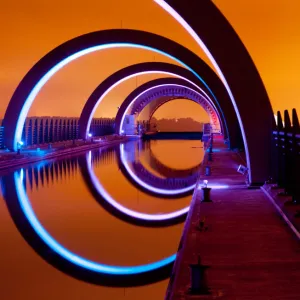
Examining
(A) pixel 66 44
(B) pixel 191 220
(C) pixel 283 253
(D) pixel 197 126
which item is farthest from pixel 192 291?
(D) pixel 197 126

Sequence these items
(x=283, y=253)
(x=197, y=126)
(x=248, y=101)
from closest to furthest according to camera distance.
Result: 1. (x=283, y=253)
2. (x=248, y=101)
3. (x=197, y=126)

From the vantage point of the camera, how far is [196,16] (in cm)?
872

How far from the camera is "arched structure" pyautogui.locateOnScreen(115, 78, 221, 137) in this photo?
116 ft

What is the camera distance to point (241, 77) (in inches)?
346

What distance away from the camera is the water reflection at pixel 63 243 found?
4918 mm

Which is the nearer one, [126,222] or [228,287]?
[228,287]

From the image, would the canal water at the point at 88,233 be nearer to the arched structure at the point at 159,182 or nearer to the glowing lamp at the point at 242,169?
the arched structure at the point at 159,182

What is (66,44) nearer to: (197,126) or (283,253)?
(283,253)

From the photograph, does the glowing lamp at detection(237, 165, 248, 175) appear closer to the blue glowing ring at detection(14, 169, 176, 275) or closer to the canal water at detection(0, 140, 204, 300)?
the canal water at detection(0, 140, 204, 300)

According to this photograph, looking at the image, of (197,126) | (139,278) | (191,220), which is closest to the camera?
(139,278)

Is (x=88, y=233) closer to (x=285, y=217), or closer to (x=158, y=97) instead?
(x=285, y=217)

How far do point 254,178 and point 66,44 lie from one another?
43.9 ft

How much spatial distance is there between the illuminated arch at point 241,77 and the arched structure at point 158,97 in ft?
87.0

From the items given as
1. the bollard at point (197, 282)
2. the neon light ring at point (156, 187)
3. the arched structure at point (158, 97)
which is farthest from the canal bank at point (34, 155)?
the bollard at point (197, 282)
